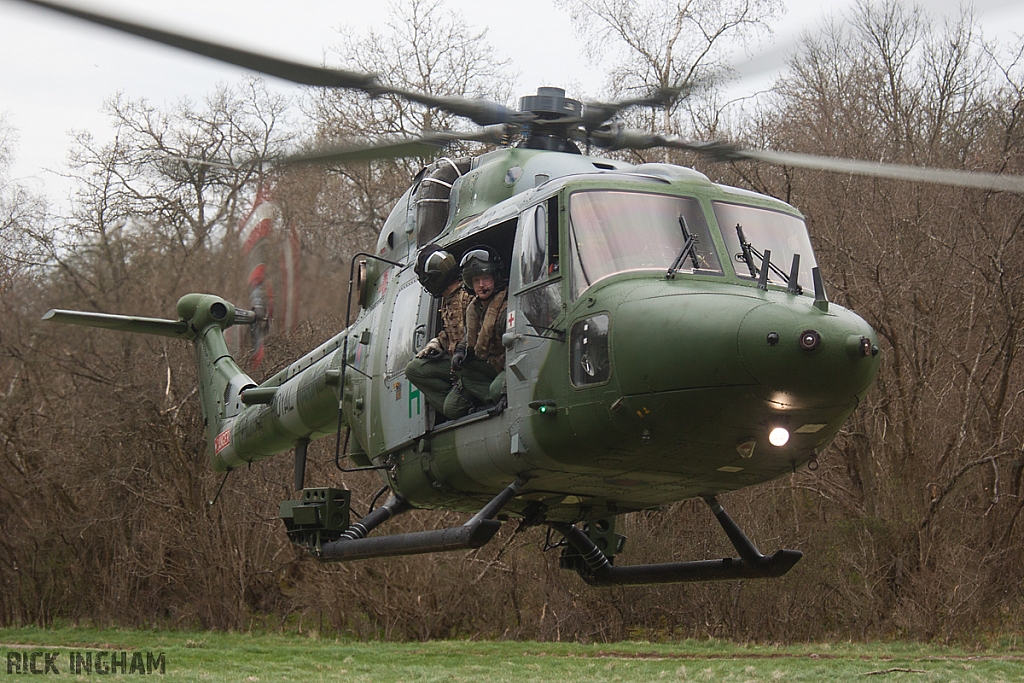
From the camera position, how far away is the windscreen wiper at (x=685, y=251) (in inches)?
241

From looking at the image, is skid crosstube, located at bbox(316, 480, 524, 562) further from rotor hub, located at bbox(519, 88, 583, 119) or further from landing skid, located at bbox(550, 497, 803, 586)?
rotor hub, located at bbox(519, 88, 583, 119)

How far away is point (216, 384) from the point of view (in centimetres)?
1177

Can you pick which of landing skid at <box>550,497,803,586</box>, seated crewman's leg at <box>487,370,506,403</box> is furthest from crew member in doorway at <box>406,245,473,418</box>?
landing skid at <box>550,497,803,586</box>

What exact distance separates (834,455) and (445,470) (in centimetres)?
1099

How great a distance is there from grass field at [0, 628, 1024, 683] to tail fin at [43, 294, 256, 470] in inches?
121

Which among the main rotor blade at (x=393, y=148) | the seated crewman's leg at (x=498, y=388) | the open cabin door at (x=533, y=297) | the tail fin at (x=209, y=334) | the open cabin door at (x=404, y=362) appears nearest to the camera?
the open cabin door at (x=533, y=297)

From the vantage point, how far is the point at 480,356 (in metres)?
7.16

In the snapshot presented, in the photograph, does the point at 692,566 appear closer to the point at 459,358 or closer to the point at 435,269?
the point at 459,358

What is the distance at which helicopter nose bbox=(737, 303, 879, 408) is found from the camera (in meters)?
5.43

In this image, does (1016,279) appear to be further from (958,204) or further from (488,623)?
(488,623)

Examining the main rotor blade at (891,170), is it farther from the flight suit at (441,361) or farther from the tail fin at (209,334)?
the tail fin at (209,334)

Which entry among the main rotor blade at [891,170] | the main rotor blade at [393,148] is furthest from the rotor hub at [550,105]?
the main rotor blade at [891,170]

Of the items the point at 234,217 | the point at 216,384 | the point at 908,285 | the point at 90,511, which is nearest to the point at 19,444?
the point at 90,511

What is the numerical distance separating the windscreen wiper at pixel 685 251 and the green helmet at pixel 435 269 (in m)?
1.62
